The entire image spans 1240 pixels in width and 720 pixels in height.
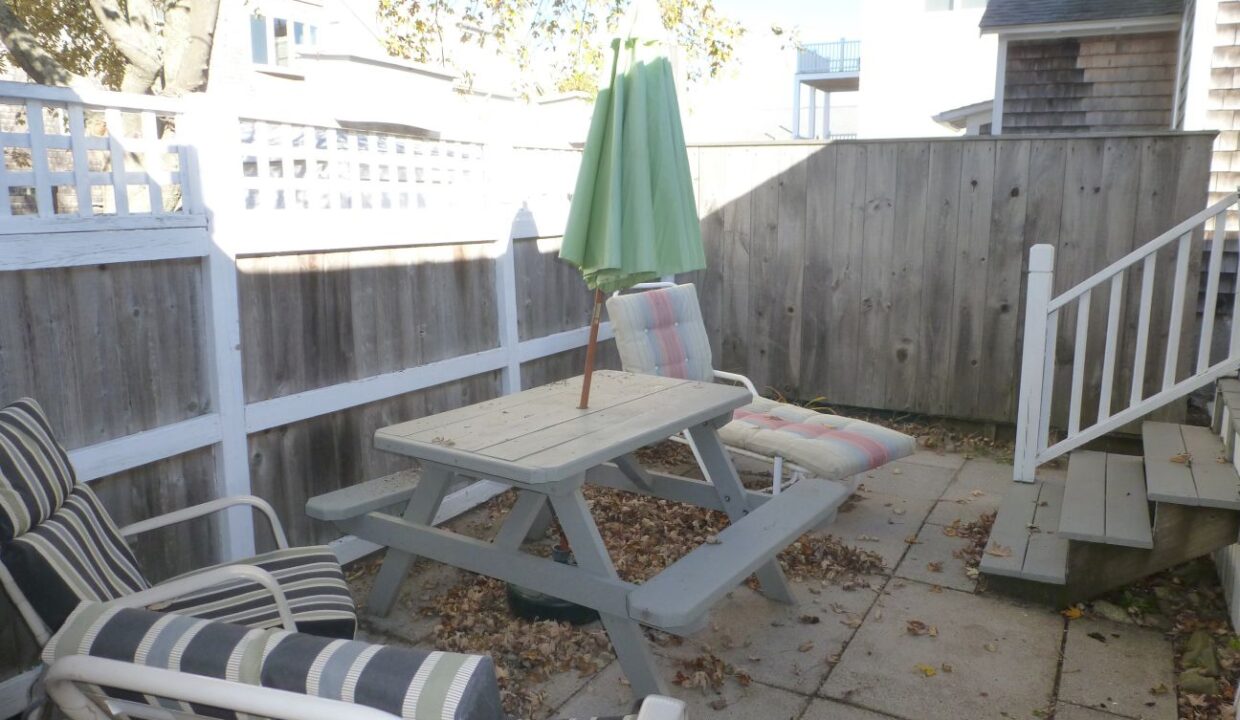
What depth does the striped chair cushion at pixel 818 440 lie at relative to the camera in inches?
143

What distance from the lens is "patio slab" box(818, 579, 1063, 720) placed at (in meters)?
2.70

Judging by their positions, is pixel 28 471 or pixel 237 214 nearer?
pixel 28 471

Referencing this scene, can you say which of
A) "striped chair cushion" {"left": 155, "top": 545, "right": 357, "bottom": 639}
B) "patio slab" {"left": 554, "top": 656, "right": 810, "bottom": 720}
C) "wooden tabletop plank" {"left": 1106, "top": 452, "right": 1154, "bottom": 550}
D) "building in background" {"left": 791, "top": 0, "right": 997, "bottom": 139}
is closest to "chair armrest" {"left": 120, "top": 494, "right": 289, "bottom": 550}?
"striped chair cushion" {"left": 155, "top": 545, "right": 357, "bottom": 639}

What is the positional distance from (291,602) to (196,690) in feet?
3.38

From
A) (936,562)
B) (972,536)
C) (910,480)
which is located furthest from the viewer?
(910,480)

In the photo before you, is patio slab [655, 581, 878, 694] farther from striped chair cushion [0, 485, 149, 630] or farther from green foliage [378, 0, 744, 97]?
green foliage [378, 0, 744, 97]

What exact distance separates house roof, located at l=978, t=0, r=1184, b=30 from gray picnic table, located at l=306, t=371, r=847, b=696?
698 centimetres

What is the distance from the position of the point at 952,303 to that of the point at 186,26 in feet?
18.9

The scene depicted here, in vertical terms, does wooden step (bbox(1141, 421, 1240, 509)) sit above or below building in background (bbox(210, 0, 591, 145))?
below

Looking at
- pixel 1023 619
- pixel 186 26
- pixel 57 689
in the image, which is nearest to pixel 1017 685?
pixel 1023 619

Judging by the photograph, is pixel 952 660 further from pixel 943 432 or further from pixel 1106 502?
pixel 943 432

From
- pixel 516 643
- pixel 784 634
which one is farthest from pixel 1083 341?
pixel 516 643

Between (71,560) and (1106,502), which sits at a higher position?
(71,560)

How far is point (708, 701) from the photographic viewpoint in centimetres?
273
